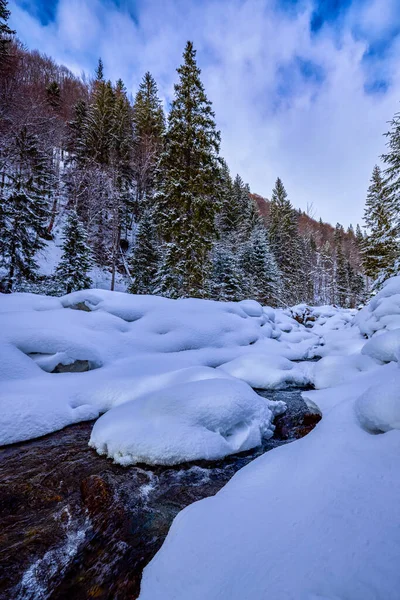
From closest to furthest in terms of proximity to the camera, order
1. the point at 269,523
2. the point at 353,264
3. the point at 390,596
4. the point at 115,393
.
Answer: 1. the point at 390,596
2. the point at 269,523
3. the point at 115,393
4. the point at 353,264

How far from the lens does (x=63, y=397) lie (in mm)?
3840

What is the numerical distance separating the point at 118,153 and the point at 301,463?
95.0 feet

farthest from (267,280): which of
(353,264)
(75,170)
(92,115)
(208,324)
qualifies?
(353,264)

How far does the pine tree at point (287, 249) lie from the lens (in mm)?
29180

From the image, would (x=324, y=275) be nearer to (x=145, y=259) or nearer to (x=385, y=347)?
(x=145, y=259)

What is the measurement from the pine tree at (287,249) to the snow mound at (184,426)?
25.2m

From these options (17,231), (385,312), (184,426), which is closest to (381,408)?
(184,426)

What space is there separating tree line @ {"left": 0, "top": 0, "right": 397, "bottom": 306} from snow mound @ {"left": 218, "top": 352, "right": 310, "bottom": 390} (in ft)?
20.3

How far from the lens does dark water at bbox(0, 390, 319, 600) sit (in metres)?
1.60

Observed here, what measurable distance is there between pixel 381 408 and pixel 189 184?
38.9ft

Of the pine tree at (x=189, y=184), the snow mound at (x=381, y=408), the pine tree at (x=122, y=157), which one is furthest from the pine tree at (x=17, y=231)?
the snow mound at (x=381, y=408)

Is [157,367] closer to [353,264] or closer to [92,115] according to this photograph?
[92,115]

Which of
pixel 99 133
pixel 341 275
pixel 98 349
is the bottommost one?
pixel 98 349

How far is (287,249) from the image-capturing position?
Answer: 3016 cm
